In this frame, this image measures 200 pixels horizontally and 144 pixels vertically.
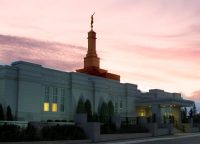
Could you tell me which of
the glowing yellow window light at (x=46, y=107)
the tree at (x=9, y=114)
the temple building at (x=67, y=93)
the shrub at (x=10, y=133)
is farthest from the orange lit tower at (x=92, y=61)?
the shrub at (x=10, y=133)

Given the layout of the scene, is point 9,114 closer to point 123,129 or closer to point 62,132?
point 62,132

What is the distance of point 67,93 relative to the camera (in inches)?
1842

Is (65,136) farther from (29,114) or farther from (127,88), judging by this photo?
(127,88)

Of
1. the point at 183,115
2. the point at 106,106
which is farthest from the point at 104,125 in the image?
the point at 183,115

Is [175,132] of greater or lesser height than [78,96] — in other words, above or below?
below

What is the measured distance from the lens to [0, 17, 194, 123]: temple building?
39.3 meters

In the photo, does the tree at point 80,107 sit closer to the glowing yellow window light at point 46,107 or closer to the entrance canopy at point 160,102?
the glowing yellow window light at point 46,107

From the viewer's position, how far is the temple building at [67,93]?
39312 mm

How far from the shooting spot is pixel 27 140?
28.6 meters

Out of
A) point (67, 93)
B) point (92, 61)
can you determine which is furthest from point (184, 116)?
point (67, 93)

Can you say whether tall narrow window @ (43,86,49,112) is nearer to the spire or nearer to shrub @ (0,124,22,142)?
shrub @ (0,124,22,142)

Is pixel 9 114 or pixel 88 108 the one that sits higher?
pixel 88 108

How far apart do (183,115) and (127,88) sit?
14985 mm

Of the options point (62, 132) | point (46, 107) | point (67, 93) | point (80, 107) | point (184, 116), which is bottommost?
point (62, 132)
